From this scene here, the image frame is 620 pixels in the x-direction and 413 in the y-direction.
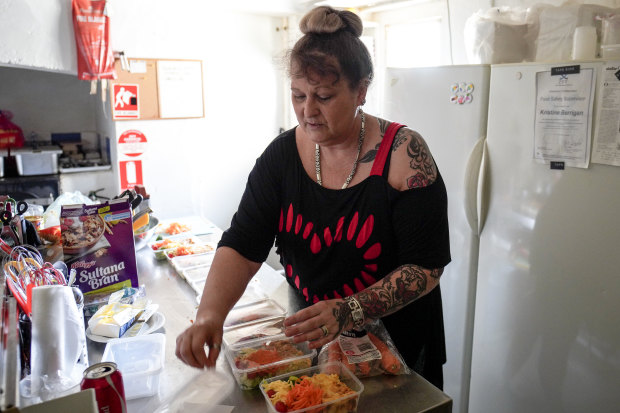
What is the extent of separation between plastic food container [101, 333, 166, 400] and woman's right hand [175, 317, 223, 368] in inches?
A: 2.5

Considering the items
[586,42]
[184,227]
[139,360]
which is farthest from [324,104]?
[184,227]

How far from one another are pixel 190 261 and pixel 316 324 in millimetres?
952

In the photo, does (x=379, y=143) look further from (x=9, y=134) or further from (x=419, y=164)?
(x=9, y=134)

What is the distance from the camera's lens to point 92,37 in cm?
282

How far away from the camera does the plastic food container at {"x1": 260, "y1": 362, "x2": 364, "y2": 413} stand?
3.00 ft

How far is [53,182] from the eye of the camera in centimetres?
317

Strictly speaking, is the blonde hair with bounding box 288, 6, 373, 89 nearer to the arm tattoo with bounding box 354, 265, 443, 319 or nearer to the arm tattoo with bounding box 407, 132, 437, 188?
the arm tattoo with bounding box 407, 132, 437, 188

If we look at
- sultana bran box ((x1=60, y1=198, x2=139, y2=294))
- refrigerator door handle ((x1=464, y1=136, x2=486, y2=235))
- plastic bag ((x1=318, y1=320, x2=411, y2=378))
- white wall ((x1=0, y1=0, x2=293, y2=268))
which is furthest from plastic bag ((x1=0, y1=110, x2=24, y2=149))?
plastic bag ((x1=318, y1=320, x2=411, y2=378))

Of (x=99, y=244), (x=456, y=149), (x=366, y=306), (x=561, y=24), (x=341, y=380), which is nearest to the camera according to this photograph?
(x=341, y=380)

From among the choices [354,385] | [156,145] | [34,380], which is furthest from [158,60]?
[354,385]

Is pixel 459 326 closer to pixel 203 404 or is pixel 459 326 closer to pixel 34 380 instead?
pixel 203 404

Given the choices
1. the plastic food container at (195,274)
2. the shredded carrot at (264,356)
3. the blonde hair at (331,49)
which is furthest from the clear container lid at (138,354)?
the blonde hair at (331,49)

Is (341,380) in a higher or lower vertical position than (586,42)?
lower

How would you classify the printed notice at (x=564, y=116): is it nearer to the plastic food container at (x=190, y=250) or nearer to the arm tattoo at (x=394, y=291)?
the arm tattoo at (x=394, y=291)
